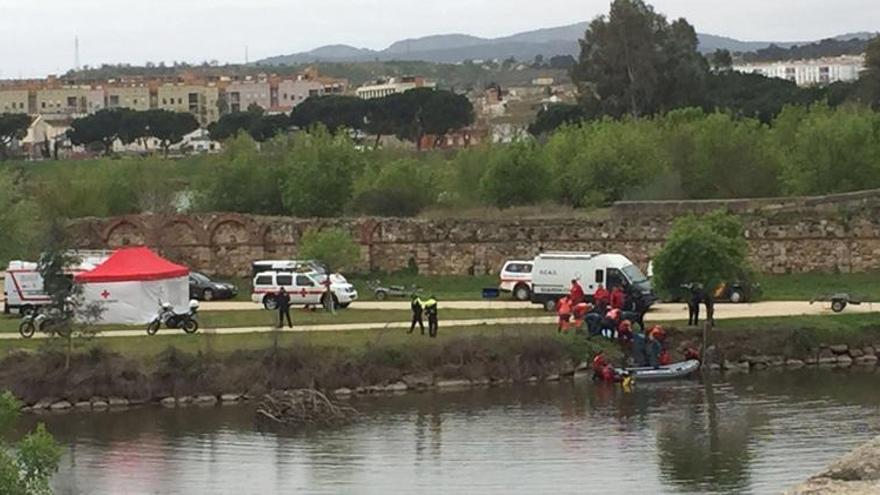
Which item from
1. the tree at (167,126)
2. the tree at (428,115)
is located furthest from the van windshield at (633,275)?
the tree at (167,126)

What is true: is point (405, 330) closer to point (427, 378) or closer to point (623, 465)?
point (427, 378)

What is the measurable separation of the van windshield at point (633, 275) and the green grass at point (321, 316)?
7.59 feet

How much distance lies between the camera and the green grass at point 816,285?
51.4 meters

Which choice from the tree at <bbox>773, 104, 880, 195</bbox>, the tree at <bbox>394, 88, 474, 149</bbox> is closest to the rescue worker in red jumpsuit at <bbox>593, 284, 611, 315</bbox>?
the tree at <bbox>773, 104, 880, 195</bbox>

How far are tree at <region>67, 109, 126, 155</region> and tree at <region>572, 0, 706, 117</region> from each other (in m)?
36.0

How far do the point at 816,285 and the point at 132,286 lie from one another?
1854 centimetres

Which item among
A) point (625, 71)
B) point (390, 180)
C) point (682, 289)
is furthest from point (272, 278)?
point (625, 71)

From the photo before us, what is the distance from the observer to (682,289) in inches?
1823

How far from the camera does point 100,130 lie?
126 m

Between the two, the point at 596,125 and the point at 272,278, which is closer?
the point at 272,278

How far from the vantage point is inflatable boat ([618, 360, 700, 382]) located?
142 ft

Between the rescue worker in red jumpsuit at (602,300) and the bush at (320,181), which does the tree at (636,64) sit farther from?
the rescue worker in red jumpsuit at (602,300)

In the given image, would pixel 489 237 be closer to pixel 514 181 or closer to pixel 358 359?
pixel 514 181

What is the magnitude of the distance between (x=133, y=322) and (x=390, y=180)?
2003 centimetres
